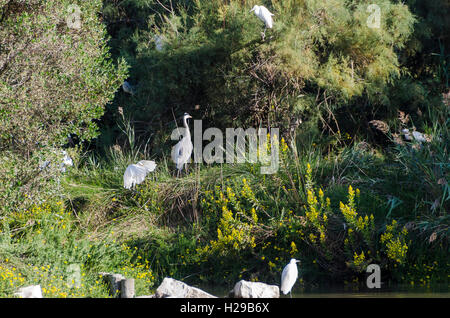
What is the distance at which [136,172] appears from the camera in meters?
9.07

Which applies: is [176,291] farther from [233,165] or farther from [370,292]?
[233,165]

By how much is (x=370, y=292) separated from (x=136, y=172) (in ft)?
12.2

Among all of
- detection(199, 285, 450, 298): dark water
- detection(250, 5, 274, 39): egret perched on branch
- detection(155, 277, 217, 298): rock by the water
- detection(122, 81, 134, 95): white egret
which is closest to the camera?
detection(155, 277, 217, 298): rock by the water

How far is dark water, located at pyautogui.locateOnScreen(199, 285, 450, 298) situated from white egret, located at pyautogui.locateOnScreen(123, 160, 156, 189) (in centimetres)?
218

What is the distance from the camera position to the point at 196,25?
10555mm

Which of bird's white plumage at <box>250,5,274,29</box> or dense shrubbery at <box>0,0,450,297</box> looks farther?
bird's white plumage at <box>250,5,274,29</box>

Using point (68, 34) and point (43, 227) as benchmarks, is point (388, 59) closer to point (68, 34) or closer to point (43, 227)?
point (68, 34)

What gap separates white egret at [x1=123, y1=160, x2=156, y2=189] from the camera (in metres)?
9.05

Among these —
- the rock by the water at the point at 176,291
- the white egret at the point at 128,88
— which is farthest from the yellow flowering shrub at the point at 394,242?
the white egret at the point at 128,88

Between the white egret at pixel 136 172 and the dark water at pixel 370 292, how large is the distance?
218 cm

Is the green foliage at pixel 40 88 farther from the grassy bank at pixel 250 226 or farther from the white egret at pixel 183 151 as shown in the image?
the white egret at pixel 183 151

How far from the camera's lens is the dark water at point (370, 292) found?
6.65 meters

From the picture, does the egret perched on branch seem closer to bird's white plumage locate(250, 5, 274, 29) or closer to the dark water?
bird's white plumage locate(250, 5, 274, 29)

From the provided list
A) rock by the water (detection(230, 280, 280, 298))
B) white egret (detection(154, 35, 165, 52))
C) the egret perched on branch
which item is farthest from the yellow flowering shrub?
white egret (detection(154, 35, 165, 52))
